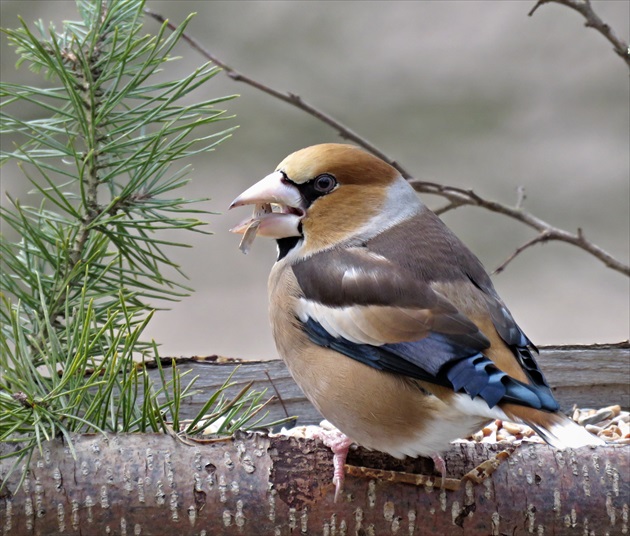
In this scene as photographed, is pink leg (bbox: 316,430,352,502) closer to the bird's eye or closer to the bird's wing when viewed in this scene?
the bird's wing

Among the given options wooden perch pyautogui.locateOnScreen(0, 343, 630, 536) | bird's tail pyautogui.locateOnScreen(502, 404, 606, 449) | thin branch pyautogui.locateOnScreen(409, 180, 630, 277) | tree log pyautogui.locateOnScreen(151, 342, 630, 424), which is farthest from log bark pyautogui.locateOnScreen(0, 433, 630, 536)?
thin branch pyautogui.locateOnScreen(409, 180, 630, 277)

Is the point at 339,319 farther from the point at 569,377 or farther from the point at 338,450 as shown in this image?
the point at 569,377

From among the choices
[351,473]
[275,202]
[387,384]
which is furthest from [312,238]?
[351,473]

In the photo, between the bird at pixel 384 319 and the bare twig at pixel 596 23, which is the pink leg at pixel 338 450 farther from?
the bare twig at pixel 596 23

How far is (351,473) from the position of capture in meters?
1.33

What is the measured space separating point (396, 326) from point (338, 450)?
0.21 meters

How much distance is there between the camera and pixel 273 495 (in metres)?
1.30

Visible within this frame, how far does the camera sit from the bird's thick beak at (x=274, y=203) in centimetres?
157

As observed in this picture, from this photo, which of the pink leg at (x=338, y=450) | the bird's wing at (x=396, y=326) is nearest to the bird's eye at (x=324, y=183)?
the bird's wing at (x=396, y=326)

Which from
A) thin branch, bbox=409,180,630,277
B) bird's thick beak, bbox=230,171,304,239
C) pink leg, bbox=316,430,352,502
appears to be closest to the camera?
pink leg, bbox=316,430,352,502

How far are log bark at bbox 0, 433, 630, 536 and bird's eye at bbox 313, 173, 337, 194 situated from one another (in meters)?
0.48

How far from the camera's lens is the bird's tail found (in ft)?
3.94

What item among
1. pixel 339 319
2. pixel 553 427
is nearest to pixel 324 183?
pixel 339 319

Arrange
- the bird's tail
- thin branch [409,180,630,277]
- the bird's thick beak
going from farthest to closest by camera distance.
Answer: thin branch [409,180,630,277] < the bird's thick beak < the bird's tail
